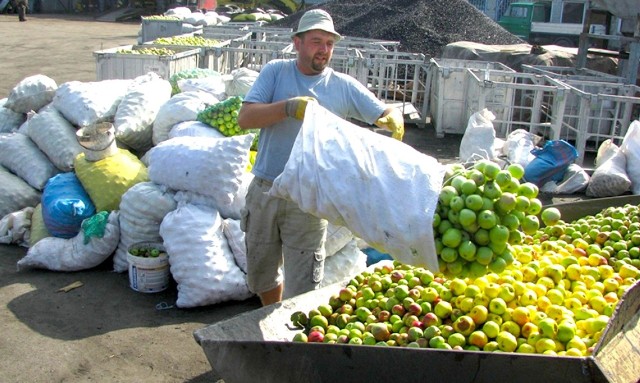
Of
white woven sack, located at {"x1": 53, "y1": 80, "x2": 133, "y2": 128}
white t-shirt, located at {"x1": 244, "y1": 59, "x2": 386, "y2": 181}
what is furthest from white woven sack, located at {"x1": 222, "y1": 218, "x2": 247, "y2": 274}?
white woven sack, located at {"x1": 53, "y1": 80, "x2": 133, "y2": 128}

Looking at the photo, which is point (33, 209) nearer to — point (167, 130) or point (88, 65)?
point (167, 130)

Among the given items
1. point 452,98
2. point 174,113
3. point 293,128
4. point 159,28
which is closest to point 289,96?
point 293,128

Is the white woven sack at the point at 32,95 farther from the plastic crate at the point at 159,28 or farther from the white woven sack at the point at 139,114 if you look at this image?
the plastic crate at the point at 159,28

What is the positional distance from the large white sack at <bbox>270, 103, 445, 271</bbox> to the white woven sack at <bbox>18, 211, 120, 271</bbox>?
264 cm

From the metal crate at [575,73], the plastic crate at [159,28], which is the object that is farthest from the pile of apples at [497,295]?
the plastic crate at [159,28]

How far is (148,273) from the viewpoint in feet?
15.3

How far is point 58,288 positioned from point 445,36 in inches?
528

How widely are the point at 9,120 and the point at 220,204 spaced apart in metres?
3.10

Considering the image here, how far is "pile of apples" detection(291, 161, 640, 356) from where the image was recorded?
2.46 meters

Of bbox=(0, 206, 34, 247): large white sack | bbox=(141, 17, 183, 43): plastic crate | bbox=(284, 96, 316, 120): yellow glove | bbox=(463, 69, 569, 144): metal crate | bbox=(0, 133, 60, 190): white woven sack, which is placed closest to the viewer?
bbox=(284, 96, 316, 120): yellow glove

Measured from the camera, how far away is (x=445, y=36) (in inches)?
644

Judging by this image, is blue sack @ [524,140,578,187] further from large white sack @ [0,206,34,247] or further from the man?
large white sack @ [0,206,34,247]

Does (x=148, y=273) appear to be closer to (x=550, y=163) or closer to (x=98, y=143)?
(x=98, y=143)

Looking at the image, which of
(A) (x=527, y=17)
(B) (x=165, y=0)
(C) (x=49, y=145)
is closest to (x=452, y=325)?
(C) (x=49, y=145)
